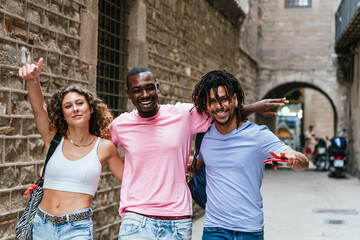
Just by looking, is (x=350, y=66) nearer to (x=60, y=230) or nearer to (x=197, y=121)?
(x=197, y=121)

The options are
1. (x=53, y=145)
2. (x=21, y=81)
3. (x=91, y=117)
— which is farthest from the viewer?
(x=21, y=81)

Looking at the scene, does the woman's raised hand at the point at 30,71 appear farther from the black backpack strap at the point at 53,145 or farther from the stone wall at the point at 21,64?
the stone wall at the point at 21,64

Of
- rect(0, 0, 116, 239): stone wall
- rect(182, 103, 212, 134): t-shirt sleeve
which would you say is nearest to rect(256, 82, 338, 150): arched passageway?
rect(0, 0, 116, 239): stone wall

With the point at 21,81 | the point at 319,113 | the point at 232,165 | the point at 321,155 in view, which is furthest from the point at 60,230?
the point at 319,113

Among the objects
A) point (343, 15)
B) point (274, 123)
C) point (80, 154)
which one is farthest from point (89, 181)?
point (274, 123)

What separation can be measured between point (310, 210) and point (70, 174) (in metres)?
7.37

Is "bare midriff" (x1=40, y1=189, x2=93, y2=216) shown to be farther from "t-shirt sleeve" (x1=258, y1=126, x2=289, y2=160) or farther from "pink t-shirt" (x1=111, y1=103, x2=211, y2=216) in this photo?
"t-shirt sleeve" (x1=258, y1=126, x2=289, y2=160)

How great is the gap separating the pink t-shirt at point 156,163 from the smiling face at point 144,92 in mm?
78

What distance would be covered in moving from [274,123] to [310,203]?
14211mm

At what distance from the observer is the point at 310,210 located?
9438 mm

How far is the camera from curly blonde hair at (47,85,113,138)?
3.00m

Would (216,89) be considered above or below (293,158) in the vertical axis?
above

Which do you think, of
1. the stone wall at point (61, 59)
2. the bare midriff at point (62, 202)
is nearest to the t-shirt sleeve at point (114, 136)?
the bare midriff at point (62, 202)

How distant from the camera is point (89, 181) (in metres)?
2.85
